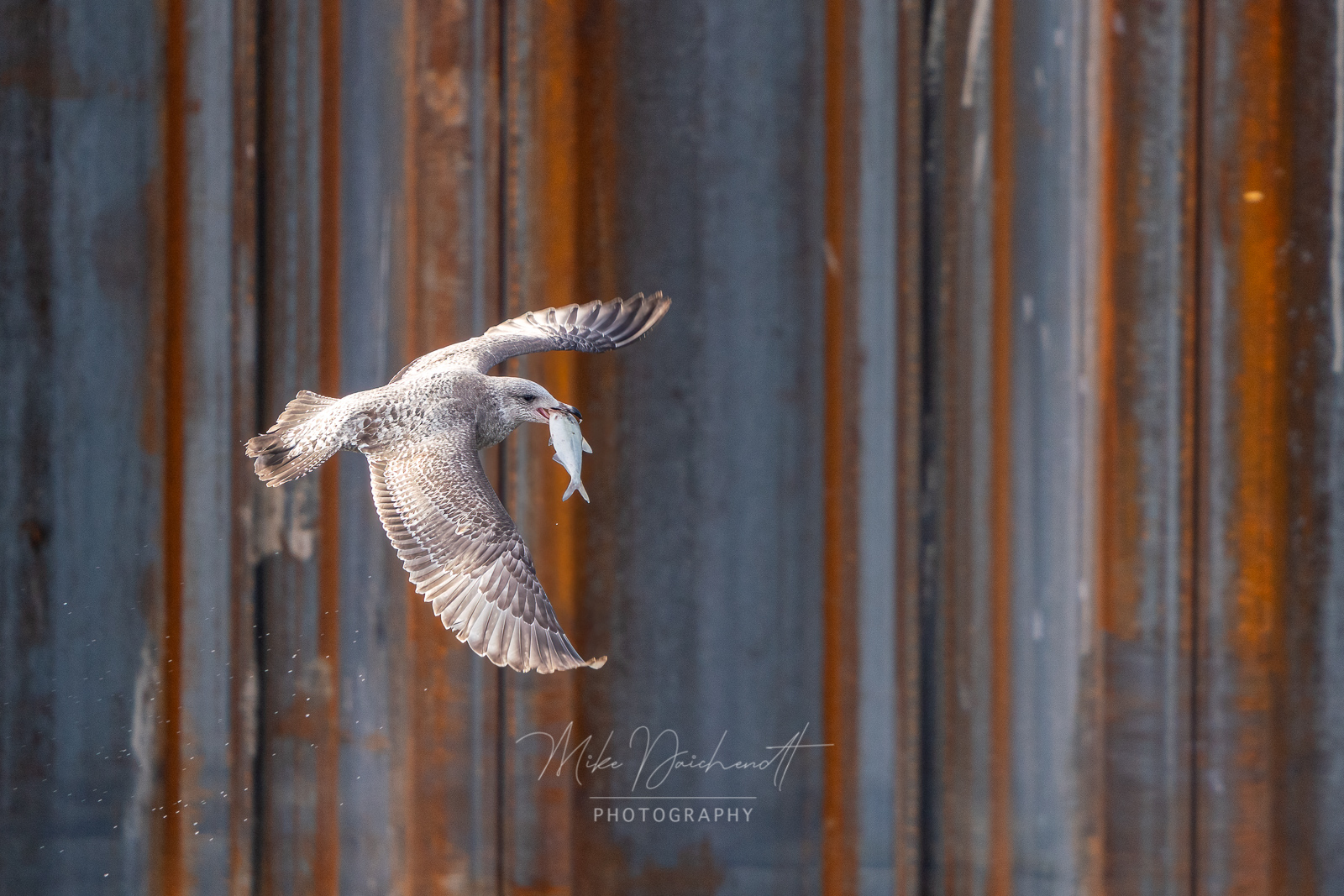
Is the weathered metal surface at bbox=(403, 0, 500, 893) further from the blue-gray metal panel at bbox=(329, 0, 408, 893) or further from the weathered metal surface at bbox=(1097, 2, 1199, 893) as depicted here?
the weathered metal surface at bbox=(1097, 2, 1199, 893)

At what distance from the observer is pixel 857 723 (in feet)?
6.58

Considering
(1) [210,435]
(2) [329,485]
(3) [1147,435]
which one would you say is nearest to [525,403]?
(2) [329,485]

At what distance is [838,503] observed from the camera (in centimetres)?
201

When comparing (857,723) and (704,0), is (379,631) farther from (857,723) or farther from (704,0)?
(704,0)

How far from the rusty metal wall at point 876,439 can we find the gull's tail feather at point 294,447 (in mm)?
324

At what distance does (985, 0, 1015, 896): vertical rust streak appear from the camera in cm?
198

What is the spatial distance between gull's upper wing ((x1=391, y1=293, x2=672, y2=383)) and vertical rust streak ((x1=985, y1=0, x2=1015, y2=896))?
26.3 inches

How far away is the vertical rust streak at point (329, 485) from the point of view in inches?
80.9

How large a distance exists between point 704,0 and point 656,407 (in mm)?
819

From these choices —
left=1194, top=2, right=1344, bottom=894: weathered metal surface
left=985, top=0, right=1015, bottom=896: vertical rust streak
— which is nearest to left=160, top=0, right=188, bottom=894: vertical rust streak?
left=985, top=0, right=1015, bottom=896: vertical rust streak

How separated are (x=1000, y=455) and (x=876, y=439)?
0.25m

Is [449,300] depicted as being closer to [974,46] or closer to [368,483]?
[368,483]

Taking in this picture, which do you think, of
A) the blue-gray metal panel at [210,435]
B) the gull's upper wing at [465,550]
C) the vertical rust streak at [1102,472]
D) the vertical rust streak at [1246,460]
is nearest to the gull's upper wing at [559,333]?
the gull's upper wing at [465,550]

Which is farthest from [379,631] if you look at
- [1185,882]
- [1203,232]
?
[1203,232]
